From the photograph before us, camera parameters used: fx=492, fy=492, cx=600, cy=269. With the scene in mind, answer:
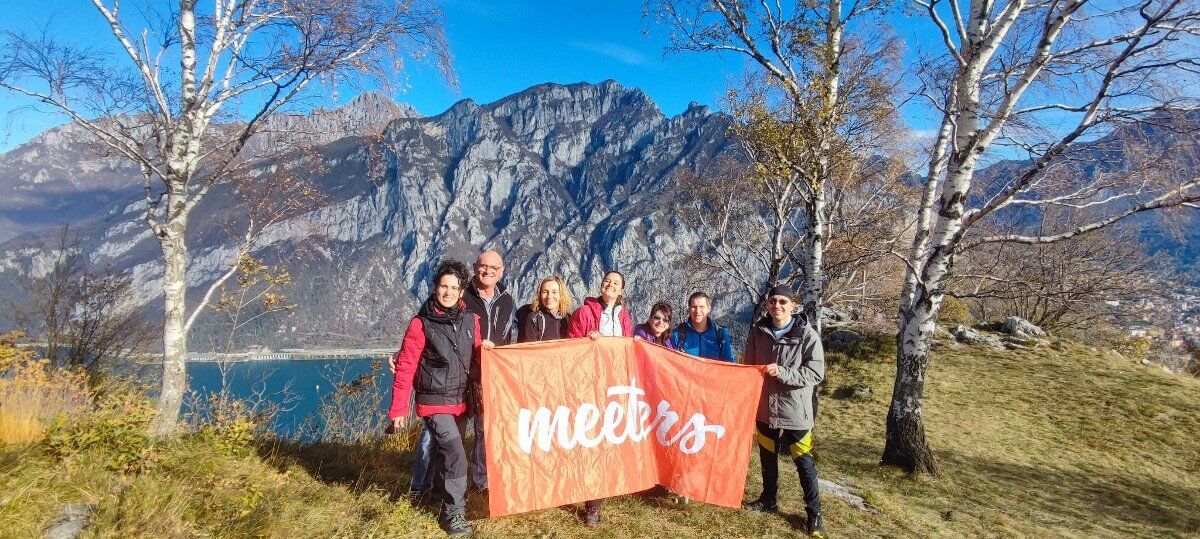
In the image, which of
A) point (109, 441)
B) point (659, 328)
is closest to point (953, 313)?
point (659, 328)

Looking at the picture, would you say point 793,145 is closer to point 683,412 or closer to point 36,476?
point 683,412

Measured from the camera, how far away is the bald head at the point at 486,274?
199 inches

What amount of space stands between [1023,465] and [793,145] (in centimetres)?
662

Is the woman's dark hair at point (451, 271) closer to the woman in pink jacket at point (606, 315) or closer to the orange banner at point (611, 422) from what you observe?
the orange banner at point (611, 422)

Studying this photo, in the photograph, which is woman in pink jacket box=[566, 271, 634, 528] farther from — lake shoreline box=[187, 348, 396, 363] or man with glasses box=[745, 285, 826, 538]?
lake shoreline box=[187, 348, 396, 363]

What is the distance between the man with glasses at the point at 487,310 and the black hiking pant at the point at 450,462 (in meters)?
0.64

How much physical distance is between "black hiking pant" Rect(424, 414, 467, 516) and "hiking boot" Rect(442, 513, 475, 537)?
4cm

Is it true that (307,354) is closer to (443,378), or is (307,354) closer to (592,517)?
(443,378)

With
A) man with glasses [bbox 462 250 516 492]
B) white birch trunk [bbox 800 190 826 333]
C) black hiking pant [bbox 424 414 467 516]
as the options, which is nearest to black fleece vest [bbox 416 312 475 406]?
black hiking pant [bbox 424 414 467 516]

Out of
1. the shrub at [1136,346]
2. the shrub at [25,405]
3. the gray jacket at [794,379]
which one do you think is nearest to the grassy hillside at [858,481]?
the shrub at [25,405]

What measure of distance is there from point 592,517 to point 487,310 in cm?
222

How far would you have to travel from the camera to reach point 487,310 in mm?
4996

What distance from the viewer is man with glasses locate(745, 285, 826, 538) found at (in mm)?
4645

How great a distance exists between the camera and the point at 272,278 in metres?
10.9
